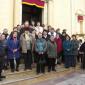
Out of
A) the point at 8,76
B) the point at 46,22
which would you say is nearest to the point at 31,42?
the point at 8,76

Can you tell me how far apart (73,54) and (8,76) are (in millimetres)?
5309

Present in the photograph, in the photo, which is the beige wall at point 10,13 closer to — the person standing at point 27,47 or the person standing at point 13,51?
the person standing at point 27,47

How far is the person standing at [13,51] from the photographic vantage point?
14.2 metres

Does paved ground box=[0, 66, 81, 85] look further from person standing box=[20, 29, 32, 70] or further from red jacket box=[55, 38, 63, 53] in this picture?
red jacket box=[55, 38, 63, 53]

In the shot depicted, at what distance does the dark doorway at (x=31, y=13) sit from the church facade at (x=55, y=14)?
9.1 inches

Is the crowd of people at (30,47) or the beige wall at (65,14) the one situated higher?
the beige wall at (65,14)

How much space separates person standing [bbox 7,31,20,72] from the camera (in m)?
14.2

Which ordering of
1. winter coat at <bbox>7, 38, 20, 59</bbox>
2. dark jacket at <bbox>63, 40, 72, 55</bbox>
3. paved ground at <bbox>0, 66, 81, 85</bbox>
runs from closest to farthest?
paved ground at <bbox>0, 66, 81, 85</bbox>
winter coat at <bbox>7, 38, 20, 59</bbox>
dark jacket at <bbox>63, 40, 72, 55</bbox>

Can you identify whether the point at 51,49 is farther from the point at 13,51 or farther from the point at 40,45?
the point at 13,51

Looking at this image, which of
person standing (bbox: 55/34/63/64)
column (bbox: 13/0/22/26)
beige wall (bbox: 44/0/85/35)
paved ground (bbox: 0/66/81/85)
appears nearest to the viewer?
paved ground (bbox: 0/66/81/85)

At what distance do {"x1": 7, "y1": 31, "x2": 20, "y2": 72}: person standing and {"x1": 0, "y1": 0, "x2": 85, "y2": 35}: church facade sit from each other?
10.1 ft

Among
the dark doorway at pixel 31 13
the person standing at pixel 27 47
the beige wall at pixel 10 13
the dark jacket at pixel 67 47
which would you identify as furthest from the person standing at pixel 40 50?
Answer: the dark doorway at pixel 31 13

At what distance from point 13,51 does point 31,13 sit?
7.21 metres

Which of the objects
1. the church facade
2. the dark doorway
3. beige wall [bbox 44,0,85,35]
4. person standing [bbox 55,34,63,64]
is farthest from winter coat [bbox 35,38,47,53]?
beige wall [bbox 44,0,85,35]
